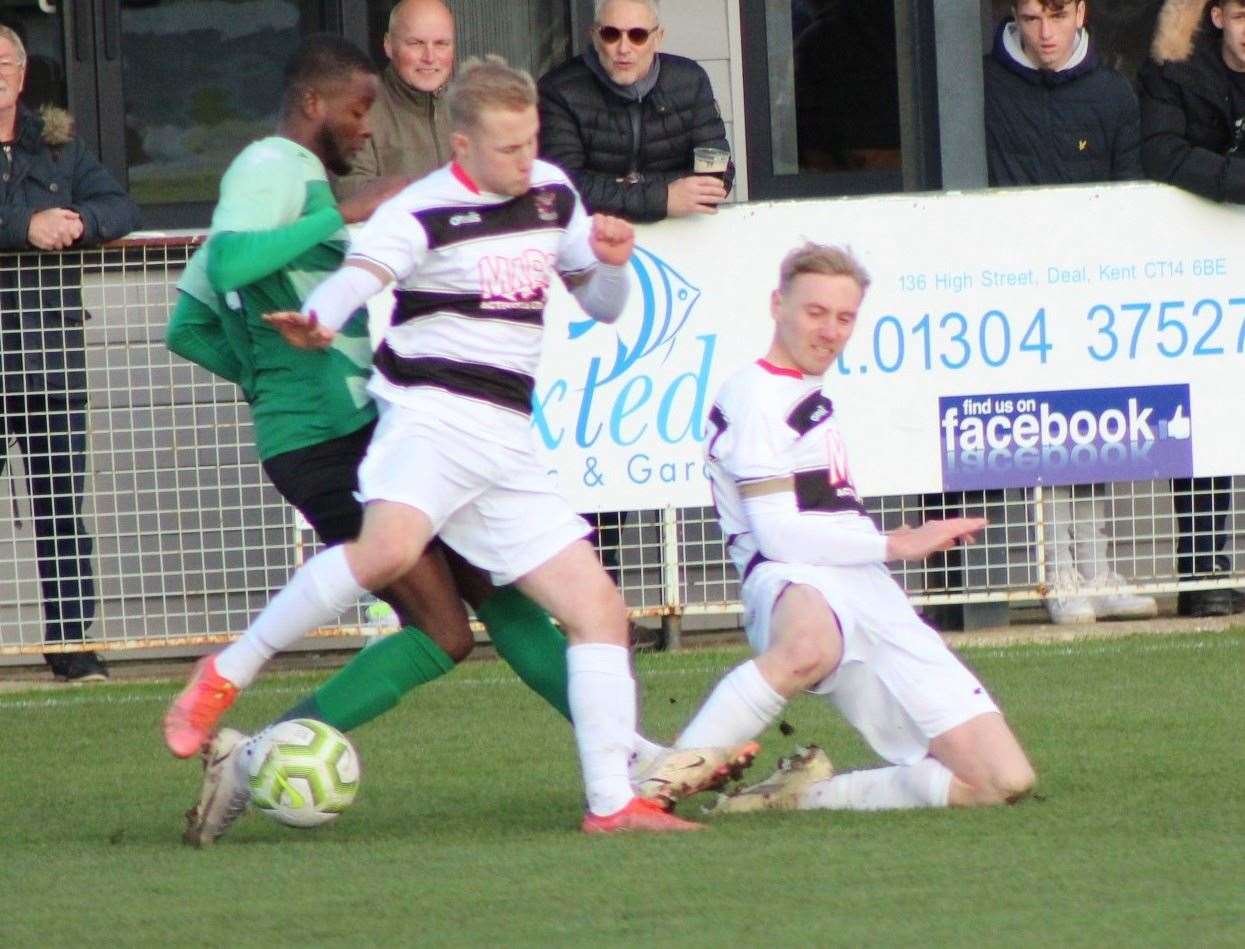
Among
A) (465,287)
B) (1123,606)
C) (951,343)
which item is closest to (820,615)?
(465,287)

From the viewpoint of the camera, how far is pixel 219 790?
5285 mm

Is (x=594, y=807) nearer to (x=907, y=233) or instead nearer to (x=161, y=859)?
(x=161, y=859)

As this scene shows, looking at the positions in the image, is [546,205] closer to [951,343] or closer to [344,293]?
[344,293]

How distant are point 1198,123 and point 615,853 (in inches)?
196

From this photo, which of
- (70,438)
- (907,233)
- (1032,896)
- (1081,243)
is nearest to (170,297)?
(70,438)

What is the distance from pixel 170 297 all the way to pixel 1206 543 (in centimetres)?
397

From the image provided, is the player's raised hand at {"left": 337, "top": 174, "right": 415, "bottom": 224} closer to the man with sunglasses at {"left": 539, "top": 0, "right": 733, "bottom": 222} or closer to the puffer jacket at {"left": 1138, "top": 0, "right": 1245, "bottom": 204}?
the man with sunglasses at {"left": 539, "top": 0, "right": 733, "bottom": 222}

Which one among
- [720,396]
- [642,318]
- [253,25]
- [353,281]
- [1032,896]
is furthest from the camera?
[253,25]

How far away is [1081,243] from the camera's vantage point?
340 inches

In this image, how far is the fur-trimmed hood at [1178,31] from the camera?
887 centimetres

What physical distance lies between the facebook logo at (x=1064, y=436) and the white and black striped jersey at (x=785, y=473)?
3.15 m

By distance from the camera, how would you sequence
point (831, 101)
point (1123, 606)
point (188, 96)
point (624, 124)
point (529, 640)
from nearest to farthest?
1. point (529, 640)
2. point (624, 124)
3. point (1123, 606)
4. point (188, 96)
5. point (831, 101)

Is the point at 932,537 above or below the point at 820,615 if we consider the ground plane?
above

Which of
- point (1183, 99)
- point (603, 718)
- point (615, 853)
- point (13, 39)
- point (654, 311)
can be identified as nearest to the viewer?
point (615, 853)
